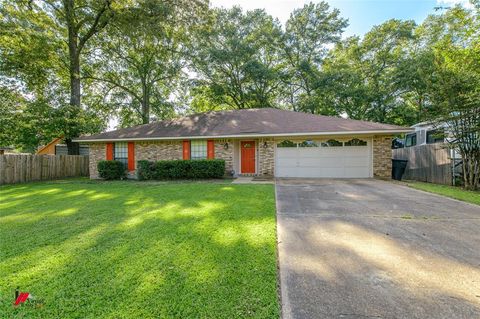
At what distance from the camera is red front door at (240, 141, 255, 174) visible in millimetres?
12164

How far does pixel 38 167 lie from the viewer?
1223 centimetres

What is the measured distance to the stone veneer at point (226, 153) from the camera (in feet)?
38.6

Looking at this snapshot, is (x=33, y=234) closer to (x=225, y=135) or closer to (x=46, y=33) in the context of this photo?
(x=225, y=135)

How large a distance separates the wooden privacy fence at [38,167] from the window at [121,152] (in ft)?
12.3

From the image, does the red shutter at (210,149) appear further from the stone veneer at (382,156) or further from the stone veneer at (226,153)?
the stone veneer at (382,156)

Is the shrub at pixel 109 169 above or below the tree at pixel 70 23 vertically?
below

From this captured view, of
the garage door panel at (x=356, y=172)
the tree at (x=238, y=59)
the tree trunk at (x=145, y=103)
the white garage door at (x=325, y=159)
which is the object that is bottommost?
the garage door panel at (x=356, y=172)

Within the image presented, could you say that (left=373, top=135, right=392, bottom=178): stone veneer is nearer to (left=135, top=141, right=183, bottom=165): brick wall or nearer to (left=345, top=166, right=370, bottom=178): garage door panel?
(left=345, top=166, right=370, bottom=178): garage door panel

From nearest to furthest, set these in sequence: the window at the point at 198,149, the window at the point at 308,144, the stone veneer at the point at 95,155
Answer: the window at the point at 308,144
the window at the point at 198,149
the stone veneer at the point at 95,155

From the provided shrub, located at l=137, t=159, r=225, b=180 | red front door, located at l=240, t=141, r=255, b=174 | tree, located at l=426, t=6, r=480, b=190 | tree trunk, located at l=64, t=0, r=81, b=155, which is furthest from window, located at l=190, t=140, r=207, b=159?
tree, located at l=426, t=6, r=480, b=190

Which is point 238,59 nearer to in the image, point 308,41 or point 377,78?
point 308,41

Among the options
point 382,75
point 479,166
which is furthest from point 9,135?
point 382,75

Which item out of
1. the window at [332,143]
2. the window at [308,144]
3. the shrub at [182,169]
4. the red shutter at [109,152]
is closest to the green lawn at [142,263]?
the shrub at [182,169]

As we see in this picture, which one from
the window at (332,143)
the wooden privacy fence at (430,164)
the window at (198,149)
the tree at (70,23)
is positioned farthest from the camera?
the tree at (70,23)
